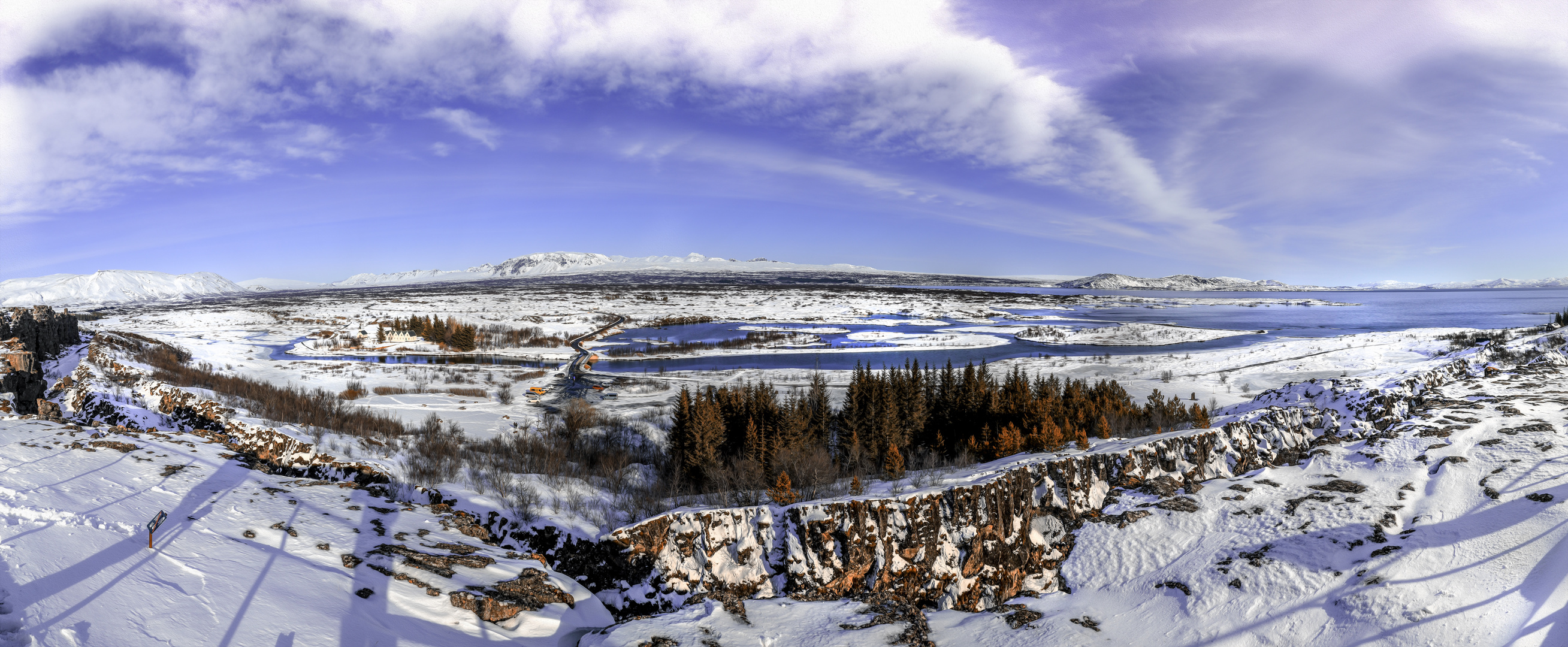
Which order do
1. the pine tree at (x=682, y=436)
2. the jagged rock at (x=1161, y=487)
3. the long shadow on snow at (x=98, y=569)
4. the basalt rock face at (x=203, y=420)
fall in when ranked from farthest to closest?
the pine tree at (x=682, y=436) < the basalt rock face at (x=203, y=420) < the jagged rock at (x=1161, y=487) < the long shadow on snow at (x=98, y=569)

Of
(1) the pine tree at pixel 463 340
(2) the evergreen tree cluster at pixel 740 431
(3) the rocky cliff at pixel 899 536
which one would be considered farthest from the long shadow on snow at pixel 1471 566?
(1) the pine tree at pixel 463 340

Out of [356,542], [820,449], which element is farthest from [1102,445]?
[356,542]

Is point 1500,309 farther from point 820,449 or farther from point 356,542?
point 356,542

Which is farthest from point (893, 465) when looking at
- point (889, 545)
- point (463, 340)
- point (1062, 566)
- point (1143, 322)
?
point (1143, 322)

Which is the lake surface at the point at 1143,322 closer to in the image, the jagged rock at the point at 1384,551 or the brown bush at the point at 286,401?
the brown bush at the point at 286,401

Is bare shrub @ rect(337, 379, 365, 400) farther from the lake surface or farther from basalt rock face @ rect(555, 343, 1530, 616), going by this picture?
basalt rock face @ rect(555, 343, 1530, 616)

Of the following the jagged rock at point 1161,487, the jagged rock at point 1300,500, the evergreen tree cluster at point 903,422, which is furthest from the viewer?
the evergreen tree cluster at point 903,422
